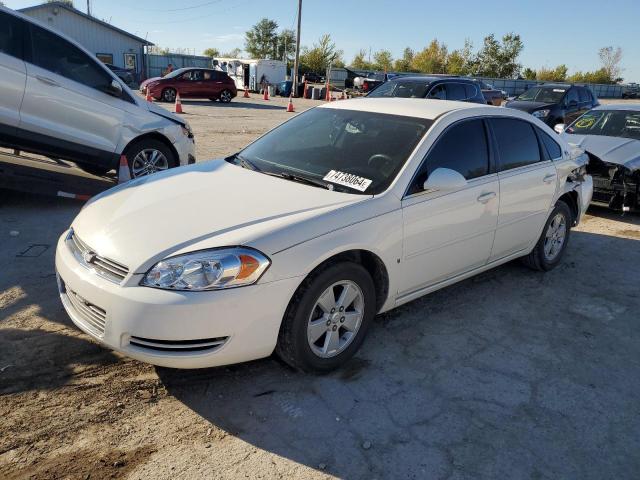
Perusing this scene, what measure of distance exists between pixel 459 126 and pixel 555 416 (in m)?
2.11

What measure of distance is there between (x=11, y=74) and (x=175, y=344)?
458cm

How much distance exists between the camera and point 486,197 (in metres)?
4.02

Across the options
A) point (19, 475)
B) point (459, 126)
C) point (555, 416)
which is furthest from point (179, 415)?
point (459, 126)

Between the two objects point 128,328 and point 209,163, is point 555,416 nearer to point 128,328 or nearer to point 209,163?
point 128,328

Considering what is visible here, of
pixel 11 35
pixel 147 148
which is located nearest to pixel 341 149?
pixel 147 148

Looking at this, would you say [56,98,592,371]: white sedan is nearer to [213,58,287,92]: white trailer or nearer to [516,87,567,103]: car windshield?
[516,87,567,103]: car windshield

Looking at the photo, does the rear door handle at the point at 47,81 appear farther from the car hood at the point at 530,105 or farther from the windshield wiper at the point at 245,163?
the car hood at the point at 530,105

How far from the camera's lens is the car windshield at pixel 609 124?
8.30 meters

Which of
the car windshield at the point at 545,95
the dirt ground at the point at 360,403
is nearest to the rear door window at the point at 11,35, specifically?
the dirt ground at the point at 360,403

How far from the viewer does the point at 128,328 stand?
266 cm

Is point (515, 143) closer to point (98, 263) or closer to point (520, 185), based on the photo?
point (520, 185)

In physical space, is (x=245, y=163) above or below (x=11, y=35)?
below

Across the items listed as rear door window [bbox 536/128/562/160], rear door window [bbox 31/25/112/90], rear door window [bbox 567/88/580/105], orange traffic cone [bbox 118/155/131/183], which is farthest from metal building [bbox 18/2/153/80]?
rear door window [bbox 536/128/562/160]

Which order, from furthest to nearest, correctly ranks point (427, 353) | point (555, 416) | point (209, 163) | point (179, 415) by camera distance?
point (209, 163), point (427, 353), point (555, 416), point (179, 415)
